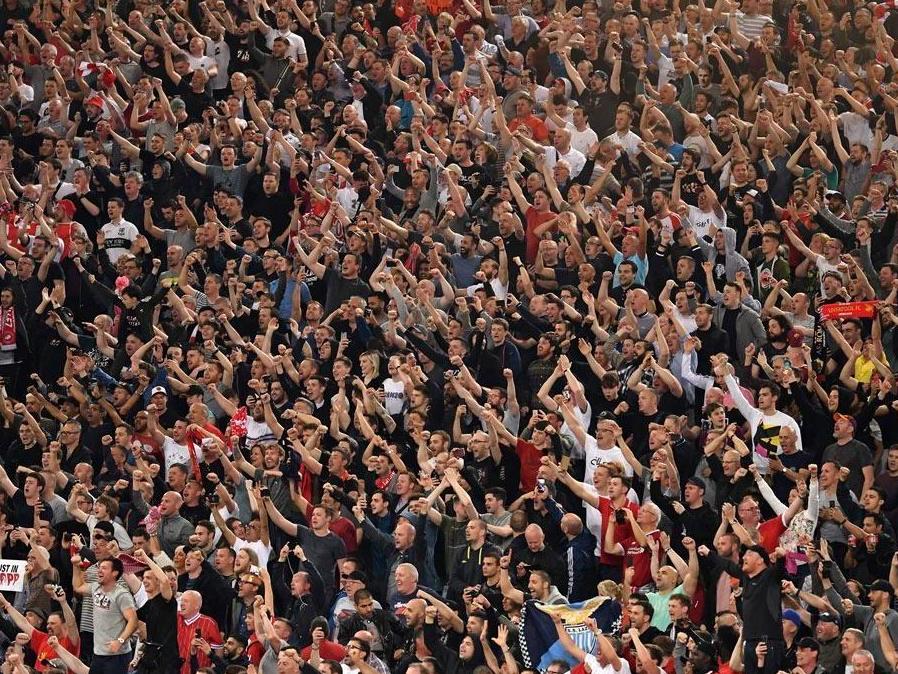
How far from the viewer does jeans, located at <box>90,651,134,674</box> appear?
48.7ft

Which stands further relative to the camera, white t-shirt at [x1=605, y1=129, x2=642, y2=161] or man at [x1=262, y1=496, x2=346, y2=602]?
white t-shirt at [x1=605, y1=129, x2=642, y2=161]

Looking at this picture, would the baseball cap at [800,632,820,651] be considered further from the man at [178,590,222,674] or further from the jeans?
the jeans

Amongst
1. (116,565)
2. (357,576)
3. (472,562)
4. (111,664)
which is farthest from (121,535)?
(472,562)

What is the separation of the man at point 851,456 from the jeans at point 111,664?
195 inches

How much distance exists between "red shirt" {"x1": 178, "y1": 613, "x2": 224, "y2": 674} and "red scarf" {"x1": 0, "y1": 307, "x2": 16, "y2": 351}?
4438 millimetres

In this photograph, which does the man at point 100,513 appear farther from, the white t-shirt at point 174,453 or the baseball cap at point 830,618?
the baseball cap at point 830,618

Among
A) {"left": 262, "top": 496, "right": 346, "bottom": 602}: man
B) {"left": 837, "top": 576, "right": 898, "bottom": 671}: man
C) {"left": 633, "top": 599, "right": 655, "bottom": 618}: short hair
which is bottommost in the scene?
{"left": 262, "top": 496, "right": 346, "bottom": 602}: man

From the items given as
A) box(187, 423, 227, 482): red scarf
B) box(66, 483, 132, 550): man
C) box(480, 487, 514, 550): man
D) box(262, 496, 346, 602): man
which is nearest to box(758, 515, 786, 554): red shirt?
box(480, 487, 514, 550): man

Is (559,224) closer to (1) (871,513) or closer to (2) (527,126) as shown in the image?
(2) (527,126)

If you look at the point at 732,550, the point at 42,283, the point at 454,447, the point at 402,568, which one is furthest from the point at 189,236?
the point at 732,550

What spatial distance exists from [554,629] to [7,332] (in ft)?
21.3

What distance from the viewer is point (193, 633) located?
14.7m

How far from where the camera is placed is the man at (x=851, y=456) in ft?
49.5

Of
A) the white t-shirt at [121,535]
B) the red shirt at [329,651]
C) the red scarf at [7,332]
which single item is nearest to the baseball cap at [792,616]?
the red shirt at [329,651]
